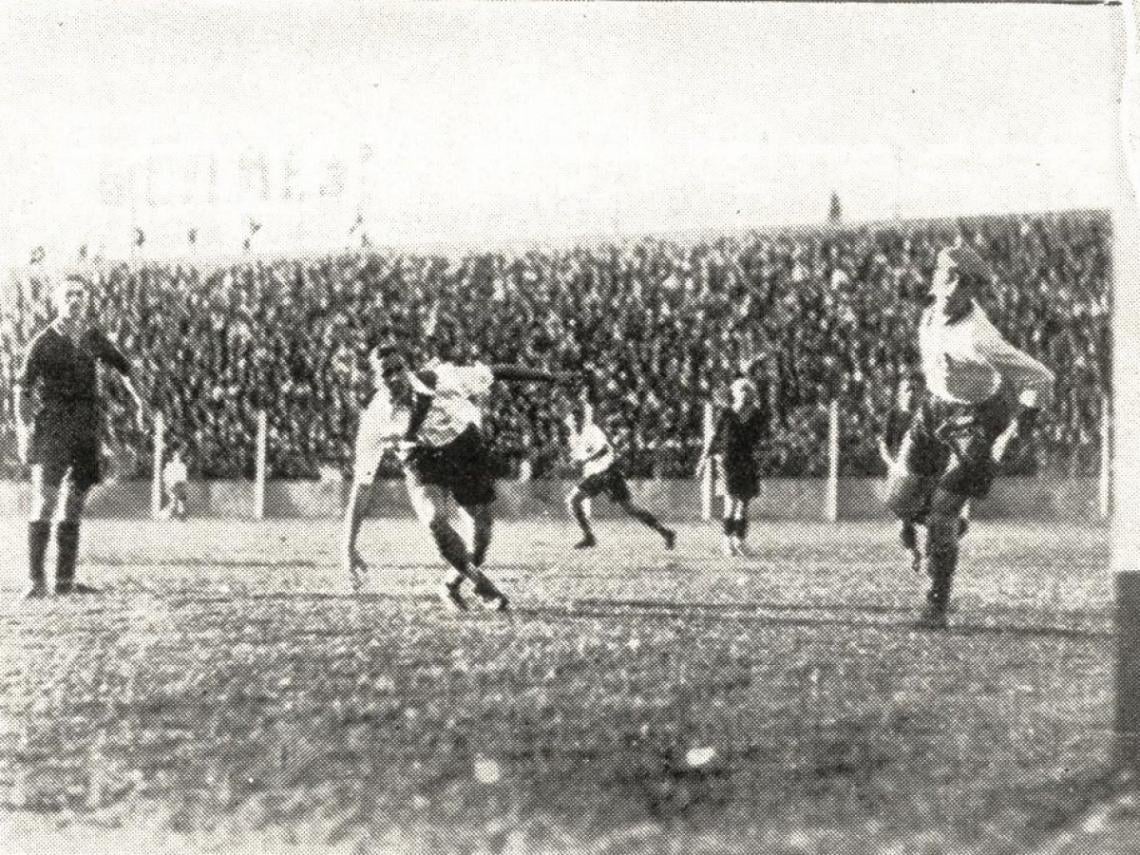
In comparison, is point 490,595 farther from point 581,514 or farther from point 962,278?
point 962,278

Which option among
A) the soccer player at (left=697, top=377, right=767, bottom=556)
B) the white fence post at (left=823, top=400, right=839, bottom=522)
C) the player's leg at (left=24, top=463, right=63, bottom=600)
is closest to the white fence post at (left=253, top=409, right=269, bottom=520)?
the player's leg at (left=24, top=463, right=63, bottom=600)

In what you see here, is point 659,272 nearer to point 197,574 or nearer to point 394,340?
point 394,340

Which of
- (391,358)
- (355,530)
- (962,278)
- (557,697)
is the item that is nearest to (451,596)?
(355,530)

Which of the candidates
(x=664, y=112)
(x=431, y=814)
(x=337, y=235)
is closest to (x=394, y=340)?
(x=337, y=235)

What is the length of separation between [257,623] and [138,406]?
0.74 m

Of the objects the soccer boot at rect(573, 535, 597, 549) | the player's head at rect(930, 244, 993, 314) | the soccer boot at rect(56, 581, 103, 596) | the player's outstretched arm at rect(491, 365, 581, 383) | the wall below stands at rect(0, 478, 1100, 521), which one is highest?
the player's head at rect(930, 244, 993, 314)

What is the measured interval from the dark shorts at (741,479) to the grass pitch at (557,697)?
14cm

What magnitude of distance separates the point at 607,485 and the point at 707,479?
1.04 ft

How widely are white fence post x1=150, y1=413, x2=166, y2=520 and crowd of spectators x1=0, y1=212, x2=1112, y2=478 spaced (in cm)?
4

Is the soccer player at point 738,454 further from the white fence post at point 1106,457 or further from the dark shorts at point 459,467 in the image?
Result: the white fence post at point 1106,457

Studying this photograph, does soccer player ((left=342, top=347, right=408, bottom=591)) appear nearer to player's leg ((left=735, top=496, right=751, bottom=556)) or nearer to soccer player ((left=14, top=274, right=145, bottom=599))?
soccer player ((left=14, top=274, right=145, bottom=599))

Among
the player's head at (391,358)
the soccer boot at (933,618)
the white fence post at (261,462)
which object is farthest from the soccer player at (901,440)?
the white fence post at (261,462)

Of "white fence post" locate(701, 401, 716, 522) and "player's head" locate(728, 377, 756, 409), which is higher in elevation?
"player's head" locate(728, 377, 756, 409)

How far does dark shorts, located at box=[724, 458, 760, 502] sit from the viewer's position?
14.9 ft
